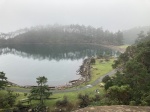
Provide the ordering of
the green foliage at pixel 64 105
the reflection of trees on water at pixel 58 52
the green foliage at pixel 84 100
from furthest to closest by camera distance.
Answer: the reflection of trees on water at pixel 58 52
the green foliage at pixel 84 100
the green foliage at pixel 64 105

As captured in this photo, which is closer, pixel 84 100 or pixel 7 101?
pixel 7 101

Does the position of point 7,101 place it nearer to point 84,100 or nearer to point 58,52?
point 84,100

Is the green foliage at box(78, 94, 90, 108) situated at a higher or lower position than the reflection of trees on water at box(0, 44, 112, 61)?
lower

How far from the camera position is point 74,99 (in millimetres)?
40500

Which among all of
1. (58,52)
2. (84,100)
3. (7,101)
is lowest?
(84,100)

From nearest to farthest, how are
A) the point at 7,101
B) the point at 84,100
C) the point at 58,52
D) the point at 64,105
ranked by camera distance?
1. the point at 7,101
2. the point at 64,105
3. the point at 84,100
4. the point at 58,52

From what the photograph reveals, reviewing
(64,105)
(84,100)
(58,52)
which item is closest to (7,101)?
(64,105)

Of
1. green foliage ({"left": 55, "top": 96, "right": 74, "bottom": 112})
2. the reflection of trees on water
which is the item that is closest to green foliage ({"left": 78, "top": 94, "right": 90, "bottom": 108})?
green foliage ({"left": 55, "top": 96, "right": 74, "bottom": 112})

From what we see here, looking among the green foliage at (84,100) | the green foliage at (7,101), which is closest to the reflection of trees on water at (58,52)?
the green foliage at (84,100)

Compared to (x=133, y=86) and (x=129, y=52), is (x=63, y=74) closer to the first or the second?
(x=129, y=52)

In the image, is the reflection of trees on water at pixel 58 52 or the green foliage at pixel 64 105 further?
the reflection of trees on water at pixel 58 52

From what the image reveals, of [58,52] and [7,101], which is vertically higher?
[58,52]

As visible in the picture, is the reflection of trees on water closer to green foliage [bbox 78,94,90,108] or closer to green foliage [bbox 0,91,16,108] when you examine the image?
green foliage [bbox 78,94,90,108]

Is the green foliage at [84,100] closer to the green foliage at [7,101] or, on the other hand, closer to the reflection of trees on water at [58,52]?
the green foliage at [7,101]
